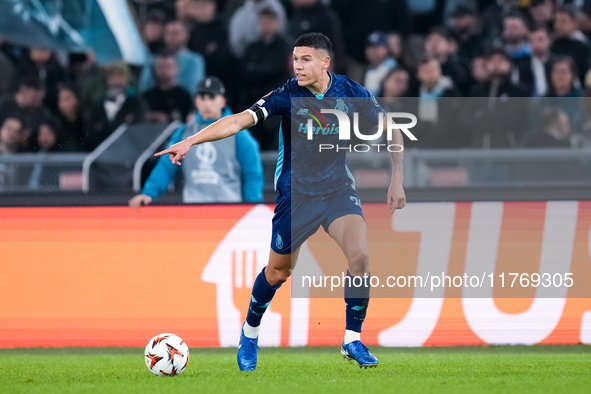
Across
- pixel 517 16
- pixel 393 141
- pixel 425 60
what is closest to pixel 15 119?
pixel 425 60

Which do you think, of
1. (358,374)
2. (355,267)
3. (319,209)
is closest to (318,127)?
(319,209)

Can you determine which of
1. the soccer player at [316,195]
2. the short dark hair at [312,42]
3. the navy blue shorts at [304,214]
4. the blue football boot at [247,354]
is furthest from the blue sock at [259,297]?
the short dark hair at [312,42]

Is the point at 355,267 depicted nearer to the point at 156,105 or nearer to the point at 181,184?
the point at 181,184

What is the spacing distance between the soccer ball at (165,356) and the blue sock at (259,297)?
593mm

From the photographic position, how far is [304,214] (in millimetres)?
5910

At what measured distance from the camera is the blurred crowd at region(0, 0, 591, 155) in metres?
8.45

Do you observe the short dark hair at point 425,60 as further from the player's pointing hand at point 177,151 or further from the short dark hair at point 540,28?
the player's pointing hand at point 177,151

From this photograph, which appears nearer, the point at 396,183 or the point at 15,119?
the point at 396,183

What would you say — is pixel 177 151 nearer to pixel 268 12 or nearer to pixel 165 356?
pixel 165 356

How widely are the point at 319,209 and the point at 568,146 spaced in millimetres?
3237

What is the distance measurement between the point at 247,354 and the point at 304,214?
102 cm

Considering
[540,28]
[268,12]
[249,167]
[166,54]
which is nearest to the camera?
[249,167]

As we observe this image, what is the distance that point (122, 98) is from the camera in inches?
385

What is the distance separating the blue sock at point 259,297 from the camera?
606cm
